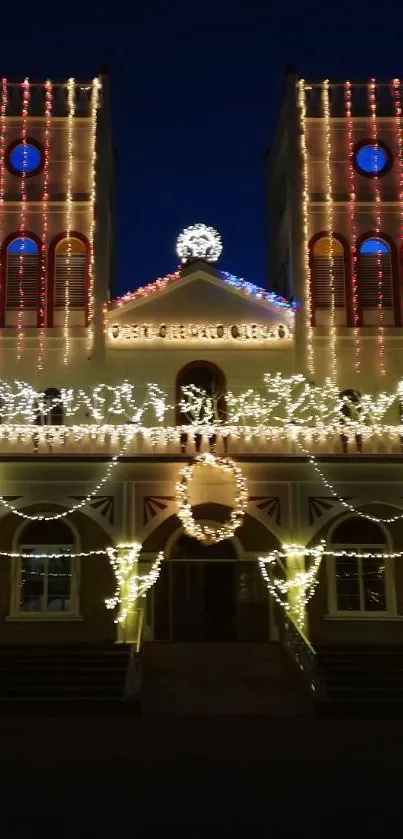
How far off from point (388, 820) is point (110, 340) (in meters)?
16.0

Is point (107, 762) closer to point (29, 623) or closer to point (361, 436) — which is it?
point (29, 623)

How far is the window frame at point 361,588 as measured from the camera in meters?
20.5

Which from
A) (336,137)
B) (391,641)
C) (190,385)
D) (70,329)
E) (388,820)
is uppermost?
(336,137)

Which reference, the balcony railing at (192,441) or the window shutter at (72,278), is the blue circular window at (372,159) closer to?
the window shutter at (72,278)

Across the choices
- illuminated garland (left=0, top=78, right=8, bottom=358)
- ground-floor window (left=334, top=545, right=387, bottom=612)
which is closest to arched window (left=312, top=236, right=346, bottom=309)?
ground-floor window (left=334, top=545, right=387, bottom=612)

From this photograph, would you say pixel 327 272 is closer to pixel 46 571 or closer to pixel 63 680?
pixel 46 571

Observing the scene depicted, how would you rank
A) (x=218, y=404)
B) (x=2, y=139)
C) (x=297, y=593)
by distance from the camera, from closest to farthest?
(x=297, y=593) < (x=218, y=404) < (x=2, y=139)

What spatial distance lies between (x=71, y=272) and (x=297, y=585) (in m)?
9.94

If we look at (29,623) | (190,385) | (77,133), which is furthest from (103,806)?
(77,133)

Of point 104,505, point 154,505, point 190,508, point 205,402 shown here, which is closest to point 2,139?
point 205,402

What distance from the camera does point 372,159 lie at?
81.0 feet

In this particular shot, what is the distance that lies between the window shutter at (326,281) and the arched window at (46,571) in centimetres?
882

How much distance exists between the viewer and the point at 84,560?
20.6 m

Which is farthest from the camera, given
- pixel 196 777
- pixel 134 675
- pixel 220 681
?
pixel 220 681
